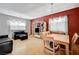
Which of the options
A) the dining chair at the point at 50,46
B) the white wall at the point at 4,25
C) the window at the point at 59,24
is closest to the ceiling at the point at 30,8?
the white wall at the point at 4,25

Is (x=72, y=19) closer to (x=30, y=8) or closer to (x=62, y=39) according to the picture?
(x=62, y=39)

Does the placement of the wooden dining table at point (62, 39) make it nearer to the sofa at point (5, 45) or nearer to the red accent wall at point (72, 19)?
the red accent wall at point (72, 19)

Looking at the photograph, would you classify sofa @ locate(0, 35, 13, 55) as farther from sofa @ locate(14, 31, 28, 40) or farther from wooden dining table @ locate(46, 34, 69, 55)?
wooden dining table @ locate(46, 34, 69, 55)

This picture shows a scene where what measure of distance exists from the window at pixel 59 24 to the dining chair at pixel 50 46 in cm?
26

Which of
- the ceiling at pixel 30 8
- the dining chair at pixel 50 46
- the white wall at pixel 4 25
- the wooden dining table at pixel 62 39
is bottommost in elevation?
the dining chair at pixel 50 46

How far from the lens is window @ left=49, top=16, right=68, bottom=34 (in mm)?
1604

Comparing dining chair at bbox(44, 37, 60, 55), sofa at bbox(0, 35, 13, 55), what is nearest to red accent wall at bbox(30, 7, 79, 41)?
dining chair at bbox(44, 37, 60, 55)

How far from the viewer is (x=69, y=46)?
5.46ft

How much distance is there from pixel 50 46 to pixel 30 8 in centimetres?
97

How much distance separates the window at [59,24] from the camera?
5.26 ft

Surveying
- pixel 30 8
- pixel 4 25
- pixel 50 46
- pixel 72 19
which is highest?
pixel 30 8

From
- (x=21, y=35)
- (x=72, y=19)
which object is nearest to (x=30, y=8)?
(x=21, y=35)

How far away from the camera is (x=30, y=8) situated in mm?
1614
